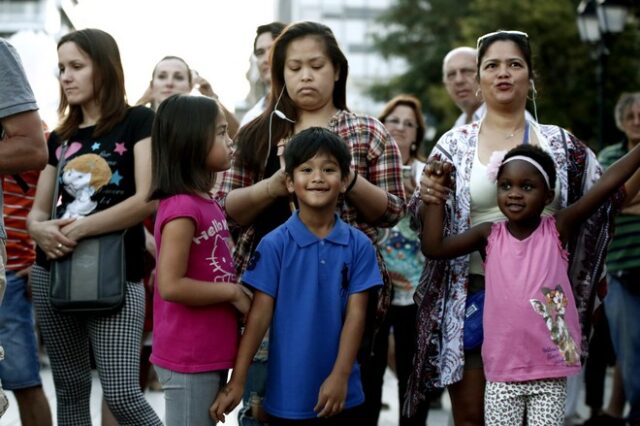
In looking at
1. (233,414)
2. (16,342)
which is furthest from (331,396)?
(233,414)

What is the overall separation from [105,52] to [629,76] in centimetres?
2629

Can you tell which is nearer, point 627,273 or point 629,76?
point 627,273

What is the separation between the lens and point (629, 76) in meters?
29.4

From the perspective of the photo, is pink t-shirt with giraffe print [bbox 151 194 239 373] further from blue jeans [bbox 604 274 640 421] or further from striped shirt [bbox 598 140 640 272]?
blue jeans [bbox 604 274 640 421]

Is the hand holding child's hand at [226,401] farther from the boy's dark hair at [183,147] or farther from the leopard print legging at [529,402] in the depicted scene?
the leopard print legging at [529,402]

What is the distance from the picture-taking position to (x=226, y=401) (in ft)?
13.6

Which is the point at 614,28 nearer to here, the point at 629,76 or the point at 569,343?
the point at 569,343

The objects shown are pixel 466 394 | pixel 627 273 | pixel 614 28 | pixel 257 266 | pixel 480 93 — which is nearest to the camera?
pixel 257 266

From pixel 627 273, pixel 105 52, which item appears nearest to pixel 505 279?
pixel 105 52

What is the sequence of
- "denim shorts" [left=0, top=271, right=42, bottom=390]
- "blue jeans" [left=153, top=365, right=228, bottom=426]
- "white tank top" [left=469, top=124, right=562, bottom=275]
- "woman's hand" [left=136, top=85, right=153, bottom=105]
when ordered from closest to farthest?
"blue jeans" [left=153, top=365, right=228, bottom=426] → "white tank top" [left=469, top=124, right=562, bottom=275] → "denim shorts" [left=0, top=271, right=42, bottom=390] → "woman's hand" [left=136, top=85, right=153, bottom=105]

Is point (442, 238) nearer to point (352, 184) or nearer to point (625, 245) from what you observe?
point (352, 184)

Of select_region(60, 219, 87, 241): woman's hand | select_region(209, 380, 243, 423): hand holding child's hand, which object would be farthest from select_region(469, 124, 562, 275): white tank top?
select_region(60, 219, 87, 241): woman's hand

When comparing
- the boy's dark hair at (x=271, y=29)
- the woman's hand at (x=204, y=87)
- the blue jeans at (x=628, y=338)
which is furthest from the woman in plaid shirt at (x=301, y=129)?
the blue jeans at (x=628, y=338)

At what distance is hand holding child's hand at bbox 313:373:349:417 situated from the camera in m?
4.05
